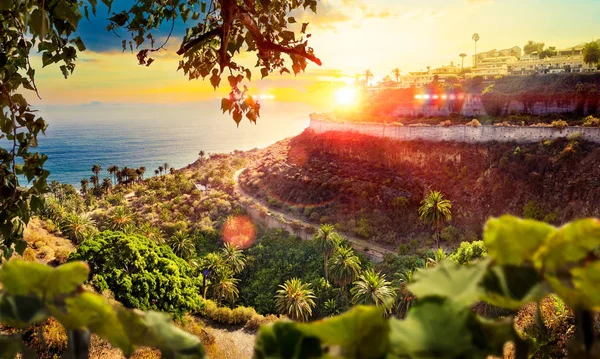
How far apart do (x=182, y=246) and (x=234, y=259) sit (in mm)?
5738

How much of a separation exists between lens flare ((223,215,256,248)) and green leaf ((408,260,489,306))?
40897 mm

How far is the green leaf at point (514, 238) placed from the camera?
931 mm

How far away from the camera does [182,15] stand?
14.8ft

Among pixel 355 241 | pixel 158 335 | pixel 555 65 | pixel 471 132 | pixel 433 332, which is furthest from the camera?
pixel 555 65

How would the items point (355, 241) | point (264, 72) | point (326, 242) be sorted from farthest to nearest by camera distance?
point (355, 241), point (326, 242), point (264, 72)

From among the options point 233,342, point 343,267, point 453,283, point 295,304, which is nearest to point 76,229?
point 233,342

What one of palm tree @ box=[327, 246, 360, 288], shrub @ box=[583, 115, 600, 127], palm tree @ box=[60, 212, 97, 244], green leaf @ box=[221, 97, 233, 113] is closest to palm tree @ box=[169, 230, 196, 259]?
palm tree @ box=[60, 212, 97, 244]

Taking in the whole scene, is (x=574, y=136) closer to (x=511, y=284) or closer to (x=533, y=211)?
(x=533, y=211)

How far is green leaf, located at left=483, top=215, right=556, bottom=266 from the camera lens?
0.93 metres

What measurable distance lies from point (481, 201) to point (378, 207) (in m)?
9.69

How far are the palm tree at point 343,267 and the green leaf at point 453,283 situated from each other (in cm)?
3089

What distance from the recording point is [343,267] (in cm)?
3119

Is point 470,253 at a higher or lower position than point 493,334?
lower

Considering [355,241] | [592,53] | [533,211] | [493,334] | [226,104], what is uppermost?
[592,53]
